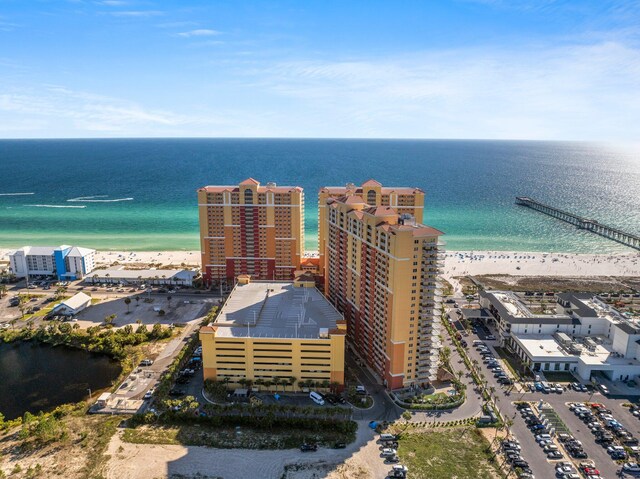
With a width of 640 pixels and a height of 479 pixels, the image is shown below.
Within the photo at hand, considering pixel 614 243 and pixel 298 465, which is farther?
pixel 614 243

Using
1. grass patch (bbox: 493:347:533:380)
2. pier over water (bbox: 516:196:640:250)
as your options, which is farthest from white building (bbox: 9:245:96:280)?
pier over water (bbox: 516:196:640:250)

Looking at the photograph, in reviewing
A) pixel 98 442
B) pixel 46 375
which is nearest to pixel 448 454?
pixel 98 442

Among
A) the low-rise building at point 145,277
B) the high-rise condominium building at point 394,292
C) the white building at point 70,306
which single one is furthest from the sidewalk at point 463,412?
the white building at point 70,306

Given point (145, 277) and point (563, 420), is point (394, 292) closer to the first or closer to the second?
point (563, 420)

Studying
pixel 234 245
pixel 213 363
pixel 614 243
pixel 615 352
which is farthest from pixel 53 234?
pixel 614 243

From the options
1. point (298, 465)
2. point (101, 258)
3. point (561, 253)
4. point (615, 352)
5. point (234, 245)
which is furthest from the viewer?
point (561, 253)

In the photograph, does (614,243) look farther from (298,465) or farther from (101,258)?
(101,258)
